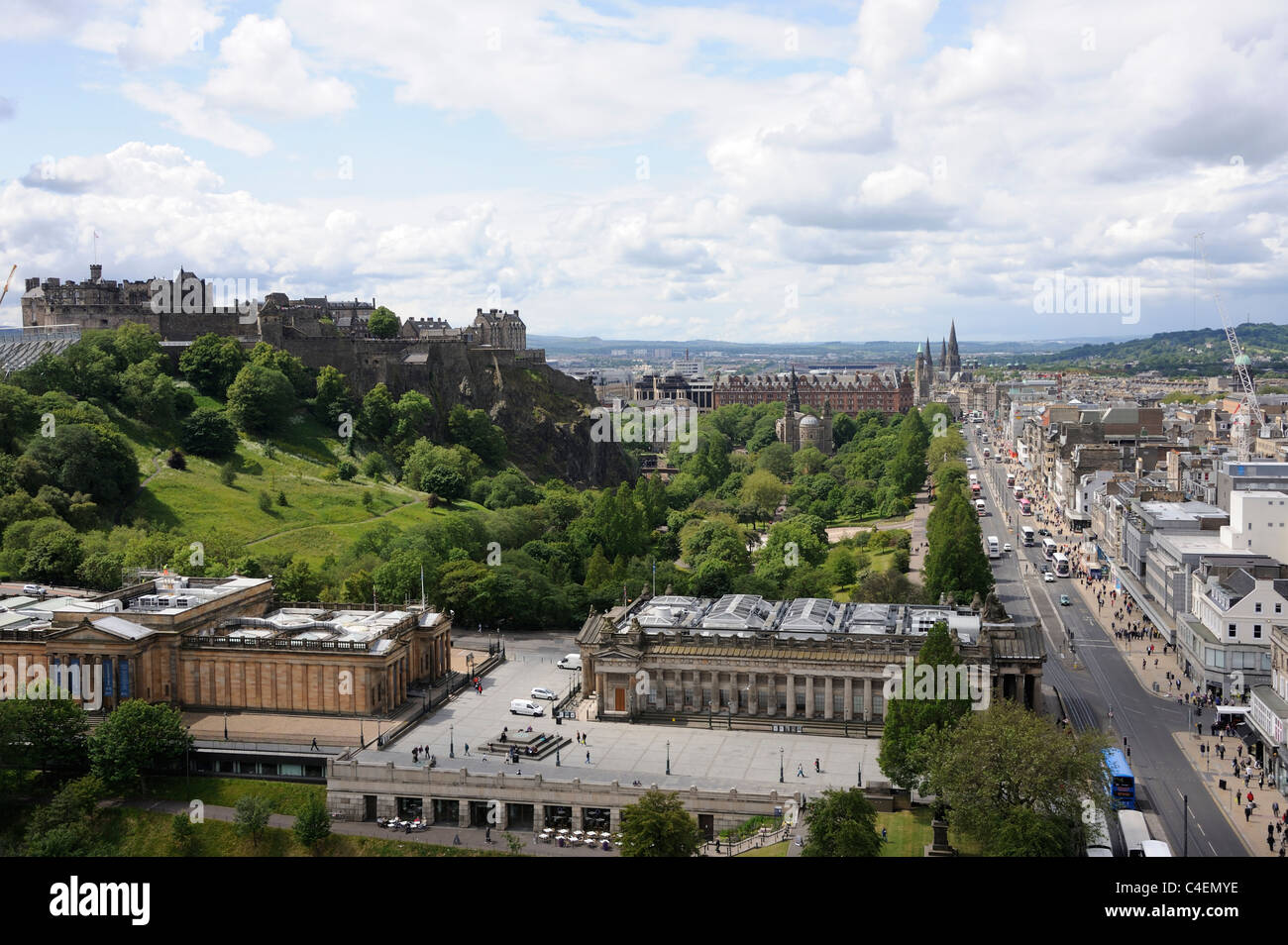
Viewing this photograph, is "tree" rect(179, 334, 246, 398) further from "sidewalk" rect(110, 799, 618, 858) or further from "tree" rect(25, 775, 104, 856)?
"sidewalk" rect(110, 799, 618, 858)

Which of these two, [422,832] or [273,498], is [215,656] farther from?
[273,498]

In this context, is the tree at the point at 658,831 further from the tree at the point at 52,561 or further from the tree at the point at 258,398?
the tree at the point at 258,398

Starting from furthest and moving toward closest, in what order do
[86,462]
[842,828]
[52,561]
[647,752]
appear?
[86,462] < [52,561] < [647,752] < [842,828]

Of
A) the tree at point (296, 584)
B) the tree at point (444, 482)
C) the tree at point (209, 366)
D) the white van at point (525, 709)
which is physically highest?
the tree at point (209, 366)

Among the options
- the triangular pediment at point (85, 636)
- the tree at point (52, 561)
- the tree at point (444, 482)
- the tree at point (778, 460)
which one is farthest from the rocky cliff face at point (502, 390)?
the triangular pediment at point (85, 636)

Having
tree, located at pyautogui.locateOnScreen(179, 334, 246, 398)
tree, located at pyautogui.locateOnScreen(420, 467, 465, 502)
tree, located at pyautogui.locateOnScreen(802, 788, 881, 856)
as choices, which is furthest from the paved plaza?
tree, located at pyautogui.locateOnScreen(179, 334, 246, 398)

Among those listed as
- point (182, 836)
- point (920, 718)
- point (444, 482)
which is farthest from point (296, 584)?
point (920, 718)
